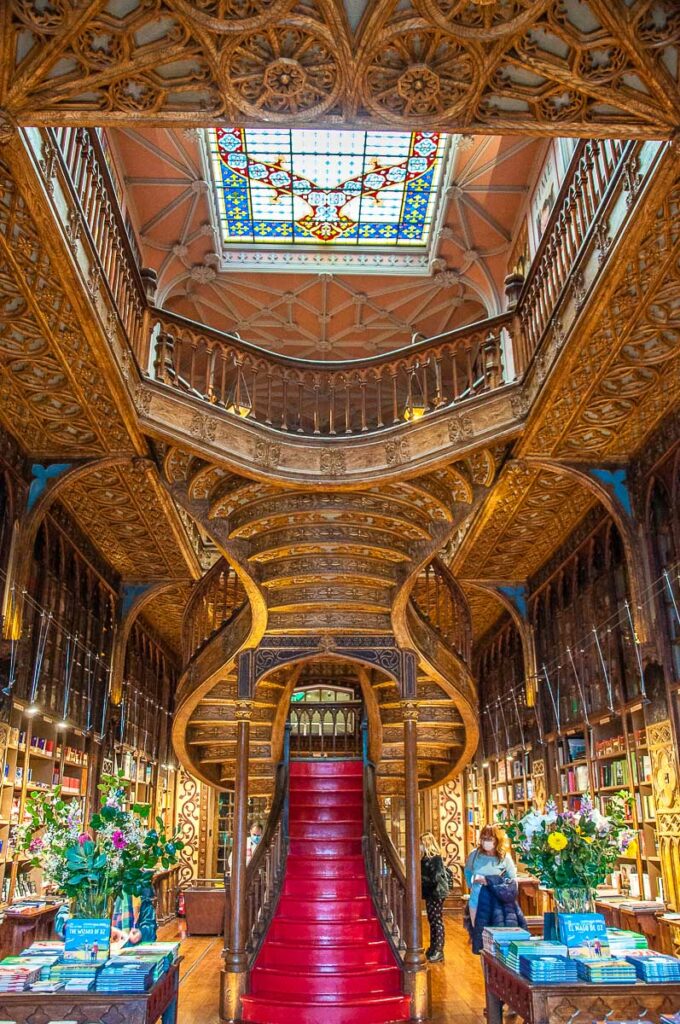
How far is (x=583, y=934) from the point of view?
396 centimetres

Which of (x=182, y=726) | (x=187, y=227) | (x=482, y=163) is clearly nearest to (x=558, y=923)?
(x=182, y=726)

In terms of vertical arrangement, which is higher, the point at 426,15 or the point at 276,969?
the point at 426,15

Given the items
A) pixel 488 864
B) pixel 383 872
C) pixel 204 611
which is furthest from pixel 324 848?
pixel 488 864

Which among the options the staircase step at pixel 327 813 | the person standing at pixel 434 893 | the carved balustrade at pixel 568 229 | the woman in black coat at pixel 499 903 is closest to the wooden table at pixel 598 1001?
the woman in black coat at pixel 499 903

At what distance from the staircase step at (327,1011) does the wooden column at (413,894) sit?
123 millimetres

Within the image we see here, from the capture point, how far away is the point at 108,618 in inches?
395

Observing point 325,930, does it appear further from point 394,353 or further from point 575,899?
point 394,353

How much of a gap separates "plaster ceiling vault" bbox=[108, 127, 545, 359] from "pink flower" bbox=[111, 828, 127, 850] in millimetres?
8252

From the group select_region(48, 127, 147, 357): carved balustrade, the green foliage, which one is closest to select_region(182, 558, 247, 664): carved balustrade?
select_region(48, 127, 147, 357): carved balustrade

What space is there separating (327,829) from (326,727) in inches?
180

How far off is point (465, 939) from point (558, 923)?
677cm

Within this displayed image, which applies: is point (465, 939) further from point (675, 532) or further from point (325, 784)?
point (675, 532)

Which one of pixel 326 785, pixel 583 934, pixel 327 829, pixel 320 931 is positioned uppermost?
pixel 326 785

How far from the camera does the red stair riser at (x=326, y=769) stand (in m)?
9.68
